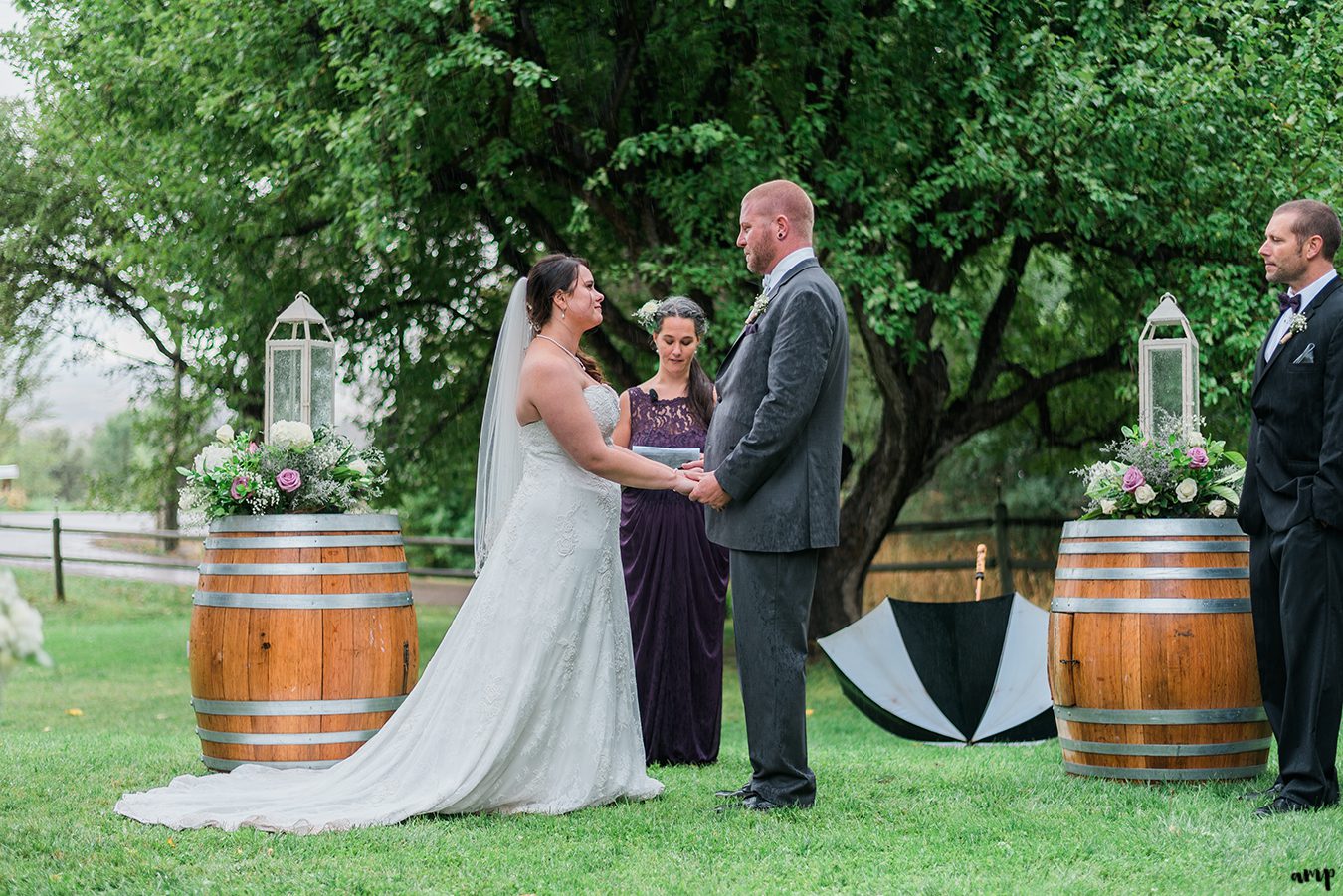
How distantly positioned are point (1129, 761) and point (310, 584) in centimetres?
330

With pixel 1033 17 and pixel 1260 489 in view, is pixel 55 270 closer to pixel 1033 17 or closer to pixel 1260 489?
pixel 1033 17

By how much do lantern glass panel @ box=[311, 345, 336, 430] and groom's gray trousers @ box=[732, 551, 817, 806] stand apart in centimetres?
278

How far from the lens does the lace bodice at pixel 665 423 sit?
6.48 meters

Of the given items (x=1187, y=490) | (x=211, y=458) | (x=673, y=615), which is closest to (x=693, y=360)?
(x=673, y=615)

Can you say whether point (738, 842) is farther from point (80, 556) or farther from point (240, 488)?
point (80, 556)

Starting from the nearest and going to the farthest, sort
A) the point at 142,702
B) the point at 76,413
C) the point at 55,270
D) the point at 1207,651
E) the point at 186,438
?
the point at 1207,651
the point at 142,702
the point at 186,438
the point at 55,270
the point at 76,413

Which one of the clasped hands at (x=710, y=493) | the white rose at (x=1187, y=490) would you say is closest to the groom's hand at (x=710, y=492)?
the clasped hands at (x=710, y=493)

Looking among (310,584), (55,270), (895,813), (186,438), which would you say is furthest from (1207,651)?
(55,270)

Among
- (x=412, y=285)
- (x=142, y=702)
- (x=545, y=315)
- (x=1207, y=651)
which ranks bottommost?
(x=142, y=702)

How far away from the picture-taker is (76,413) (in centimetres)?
10862

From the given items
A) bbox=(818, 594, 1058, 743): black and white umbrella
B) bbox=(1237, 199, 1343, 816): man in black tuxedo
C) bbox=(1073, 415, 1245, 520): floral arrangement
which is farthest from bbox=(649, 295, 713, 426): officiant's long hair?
bbox=(1237, 199, 1343, 816): man in black tuxedo

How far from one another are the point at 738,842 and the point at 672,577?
214 cm

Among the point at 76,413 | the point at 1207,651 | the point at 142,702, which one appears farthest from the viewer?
the point at 76,413

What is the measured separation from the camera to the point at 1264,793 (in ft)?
16.4
